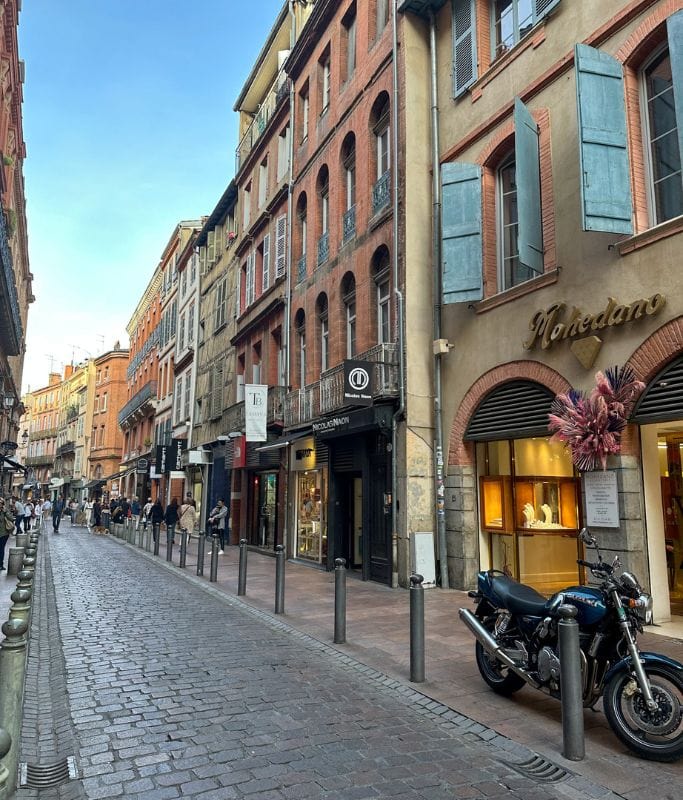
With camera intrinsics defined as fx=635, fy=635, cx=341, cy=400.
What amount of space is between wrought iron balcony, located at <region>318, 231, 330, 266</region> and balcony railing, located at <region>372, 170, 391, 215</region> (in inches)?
106

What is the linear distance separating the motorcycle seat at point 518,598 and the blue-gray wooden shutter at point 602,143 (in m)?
4.88

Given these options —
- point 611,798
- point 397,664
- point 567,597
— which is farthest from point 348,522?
point 611,798

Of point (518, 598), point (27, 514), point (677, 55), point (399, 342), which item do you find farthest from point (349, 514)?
point (27, 514)

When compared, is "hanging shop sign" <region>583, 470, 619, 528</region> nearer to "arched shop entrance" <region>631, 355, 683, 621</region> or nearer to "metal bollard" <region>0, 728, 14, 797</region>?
"arched shop entrance" <region>631, 355, 683, 621</region>

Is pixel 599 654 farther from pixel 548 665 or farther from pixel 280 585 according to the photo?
pixel 280 585

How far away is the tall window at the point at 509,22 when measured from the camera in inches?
432

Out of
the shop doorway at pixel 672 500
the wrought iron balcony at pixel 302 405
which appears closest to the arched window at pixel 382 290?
the wrought iron balcony at pixel 302 405

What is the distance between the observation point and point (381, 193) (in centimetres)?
1444

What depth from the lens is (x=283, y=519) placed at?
18.5 m

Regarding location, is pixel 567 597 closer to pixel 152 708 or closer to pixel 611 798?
pixel 611 798

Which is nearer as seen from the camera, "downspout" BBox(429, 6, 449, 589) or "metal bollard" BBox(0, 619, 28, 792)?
"metal bollard" BBox(0, 619, 28, 792)

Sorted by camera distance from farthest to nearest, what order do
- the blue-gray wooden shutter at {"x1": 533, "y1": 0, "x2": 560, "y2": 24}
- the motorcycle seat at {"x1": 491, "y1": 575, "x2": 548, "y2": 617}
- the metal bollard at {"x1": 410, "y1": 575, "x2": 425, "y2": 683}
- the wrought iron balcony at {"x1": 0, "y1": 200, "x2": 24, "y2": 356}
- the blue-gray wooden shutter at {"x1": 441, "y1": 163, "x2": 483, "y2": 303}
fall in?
the wrought iron balcony at {"x1": 0, "y1": 200, "x2": 24, "y2": 356} < the blue-gray wooden shutter at {"x1": 441, "y1": 163, "x2": 483, "y2": 303} < the blue-gray wooden shutter at {"x1": 533, "y1": 0, "x2": 560, "y2": 24} < the metal bollard at {"x1": 410, "y1": 575, "x2": 425, "y2": 683} < the motorcycle seat at {"x1": 491, "y1": 575, "x2": 548, "y2": 617}

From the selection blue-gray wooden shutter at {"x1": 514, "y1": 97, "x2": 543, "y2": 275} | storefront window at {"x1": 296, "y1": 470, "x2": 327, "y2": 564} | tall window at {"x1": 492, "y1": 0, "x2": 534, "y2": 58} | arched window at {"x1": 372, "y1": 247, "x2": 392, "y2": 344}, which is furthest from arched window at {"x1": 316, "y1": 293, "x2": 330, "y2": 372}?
blue-gray wooden shutter at {"x1": 514, "y1": 97, "x2": 543, "y2": 275}

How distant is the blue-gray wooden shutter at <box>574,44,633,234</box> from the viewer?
26.7ft
